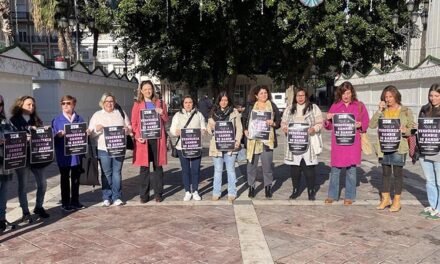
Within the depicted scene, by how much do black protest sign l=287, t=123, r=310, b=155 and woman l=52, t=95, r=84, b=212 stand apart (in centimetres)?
303

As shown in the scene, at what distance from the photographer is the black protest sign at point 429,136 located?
18.1ft

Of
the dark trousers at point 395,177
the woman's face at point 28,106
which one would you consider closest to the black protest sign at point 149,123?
the woman's face at point 28,106

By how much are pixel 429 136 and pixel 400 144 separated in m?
0.46

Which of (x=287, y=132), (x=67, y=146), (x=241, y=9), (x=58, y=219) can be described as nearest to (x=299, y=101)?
(x=287, y=132)

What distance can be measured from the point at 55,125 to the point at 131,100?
77.6 feet

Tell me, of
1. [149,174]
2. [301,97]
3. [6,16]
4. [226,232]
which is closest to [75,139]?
[149,174]

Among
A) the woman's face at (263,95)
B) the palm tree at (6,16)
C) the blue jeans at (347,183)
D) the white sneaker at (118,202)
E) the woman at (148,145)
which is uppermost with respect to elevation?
the palm tree at (6,16)

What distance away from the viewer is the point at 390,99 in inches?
235

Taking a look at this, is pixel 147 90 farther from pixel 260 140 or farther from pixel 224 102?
pixel 260 140

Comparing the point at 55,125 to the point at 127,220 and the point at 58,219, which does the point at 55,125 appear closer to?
the point at 58,219

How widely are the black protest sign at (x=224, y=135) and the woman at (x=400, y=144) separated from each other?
2.02 m

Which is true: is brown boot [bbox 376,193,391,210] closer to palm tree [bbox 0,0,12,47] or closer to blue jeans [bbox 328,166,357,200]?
blue jeans [bbox 328,166,357,200]

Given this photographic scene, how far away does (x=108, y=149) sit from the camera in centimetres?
629

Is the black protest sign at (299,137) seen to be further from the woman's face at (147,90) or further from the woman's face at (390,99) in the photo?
the woman's face at (147,90)
